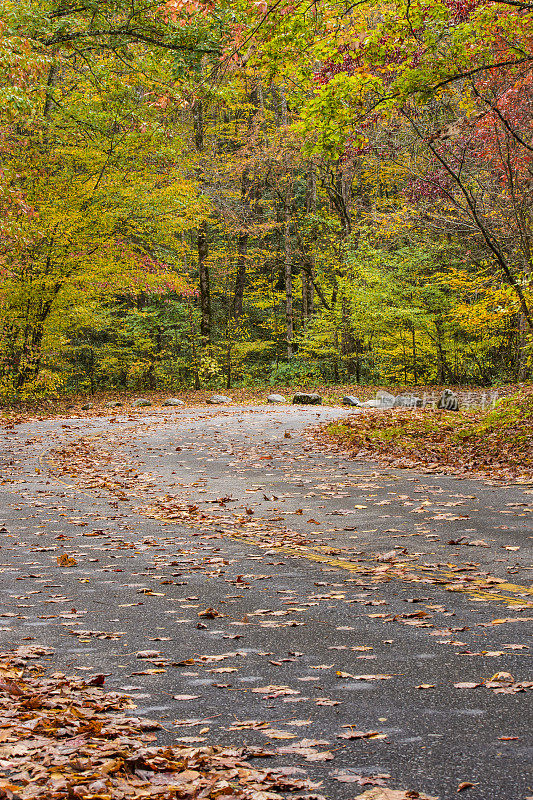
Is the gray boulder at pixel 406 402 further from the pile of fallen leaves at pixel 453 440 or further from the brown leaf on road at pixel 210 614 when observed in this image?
the brown leaf on road at pixel 210 614

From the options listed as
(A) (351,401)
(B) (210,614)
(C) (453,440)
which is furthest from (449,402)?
(B) (210,614)

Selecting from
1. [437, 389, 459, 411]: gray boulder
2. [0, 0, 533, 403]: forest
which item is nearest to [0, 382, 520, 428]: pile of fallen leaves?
[0, 0, 533, 403]: forest

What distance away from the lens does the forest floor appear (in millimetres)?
2324

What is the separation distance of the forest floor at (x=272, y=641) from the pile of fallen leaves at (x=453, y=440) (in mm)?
1134

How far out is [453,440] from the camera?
11.0 m

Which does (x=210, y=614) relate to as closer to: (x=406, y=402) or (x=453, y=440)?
(x=453, y=440)

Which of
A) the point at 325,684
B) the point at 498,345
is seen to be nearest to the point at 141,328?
the point at 498,345

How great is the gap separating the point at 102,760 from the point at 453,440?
9.48 meters

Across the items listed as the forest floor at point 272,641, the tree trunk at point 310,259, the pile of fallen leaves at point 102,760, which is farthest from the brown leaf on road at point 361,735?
the tree trunk at point 310,259

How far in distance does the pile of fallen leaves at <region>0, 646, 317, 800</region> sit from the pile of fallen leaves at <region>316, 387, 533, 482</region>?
684 centimetres

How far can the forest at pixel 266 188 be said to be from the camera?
9.32 m

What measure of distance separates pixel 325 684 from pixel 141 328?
25.8 m

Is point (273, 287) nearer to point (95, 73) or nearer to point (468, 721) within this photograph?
point (95, 73)

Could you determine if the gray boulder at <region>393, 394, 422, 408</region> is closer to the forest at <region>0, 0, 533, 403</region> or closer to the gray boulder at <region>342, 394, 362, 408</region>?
the gray boulder at <region>342, 394, 362, 408</region>
